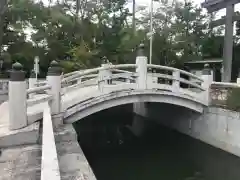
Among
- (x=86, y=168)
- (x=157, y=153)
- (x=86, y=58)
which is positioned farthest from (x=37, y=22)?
(x=86, y=168)

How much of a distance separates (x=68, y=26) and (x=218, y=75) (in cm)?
1096

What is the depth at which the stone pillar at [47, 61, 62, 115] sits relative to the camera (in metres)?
6.28

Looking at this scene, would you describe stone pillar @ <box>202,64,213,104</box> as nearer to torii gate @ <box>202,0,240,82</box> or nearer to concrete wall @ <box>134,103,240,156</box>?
concrete wall @ <box>134,103,240,156</box>

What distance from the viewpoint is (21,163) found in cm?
358

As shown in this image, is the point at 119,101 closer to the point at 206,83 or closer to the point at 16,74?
the point at 206,83

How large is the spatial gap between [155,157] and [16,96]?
215 inches

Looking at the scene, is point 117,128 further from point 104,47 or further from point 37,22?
point 37,22

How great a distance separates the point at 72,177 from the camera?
10.5 ft

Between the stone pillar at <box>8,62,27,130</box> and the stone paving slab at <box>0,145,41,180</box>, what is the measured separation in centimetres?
60

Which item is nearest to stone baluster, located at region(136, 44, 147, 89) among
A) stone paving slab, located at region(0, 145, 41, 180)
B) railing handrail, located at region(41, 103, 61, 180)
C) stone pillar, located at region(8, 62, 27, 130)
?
stone pillar, located at region(8, 62, 27, 130)

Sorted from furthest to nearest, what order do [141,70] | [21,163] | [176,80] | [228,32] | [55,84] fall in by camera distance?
[228,32] < [176,80] < [141,70] < [55,84] < [21,163]

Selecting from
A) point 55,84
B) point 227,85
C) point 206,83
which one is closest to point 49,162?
point 55,84

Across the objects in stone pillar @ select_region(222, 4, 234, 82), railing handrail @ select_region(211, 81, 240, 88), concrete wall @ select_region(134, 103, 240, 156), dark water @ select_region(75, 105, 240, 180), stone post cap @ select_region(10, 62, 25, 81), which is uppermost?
stone pillar @ select_region(222, 4, 234, 82)

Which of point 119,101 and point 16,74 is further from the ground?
point 16,74
